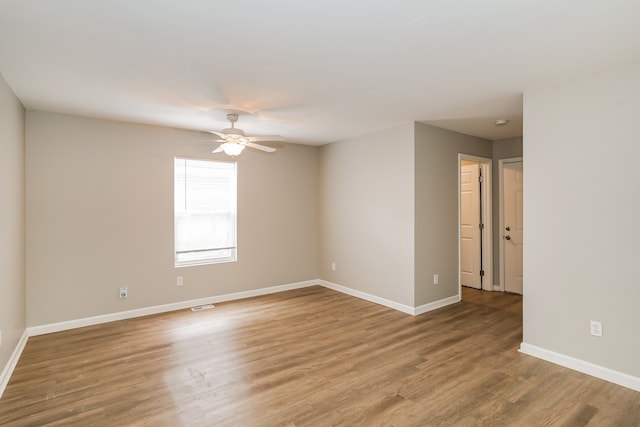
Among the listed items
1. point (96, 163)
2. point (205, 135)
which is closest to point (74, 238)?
point (96, 163)

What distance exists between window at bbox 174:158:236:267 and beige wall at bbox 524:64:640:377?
3.80 meters

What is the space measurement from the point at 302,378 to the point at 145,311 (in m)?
2.62

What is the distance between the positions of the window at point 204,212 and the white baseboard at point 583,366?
12.6 feet

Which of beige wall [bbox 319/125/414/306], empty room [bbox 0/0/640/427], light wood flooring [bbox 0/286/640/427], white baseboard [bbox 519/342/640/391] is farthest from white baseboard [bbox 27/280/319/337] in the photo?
white baseboard [bbox 519/342/640/391]

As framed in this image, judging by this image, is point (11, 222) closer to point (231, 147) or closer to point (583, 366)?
point (231, 147)

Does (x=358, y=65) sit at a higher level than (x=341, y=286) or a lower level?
higher

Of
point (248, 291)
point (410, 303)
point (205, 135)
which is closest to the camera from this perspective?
point (410, 303)

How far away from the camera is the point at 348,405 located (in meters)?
2.37

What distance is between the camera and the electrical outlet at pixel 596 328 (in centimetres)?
272

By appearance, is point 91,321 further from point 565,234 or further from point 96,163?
point 565,234

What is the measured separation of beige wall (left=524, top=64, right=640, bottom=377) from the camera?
2.57 meters

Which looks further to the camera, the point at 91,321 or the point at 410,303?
the point at 410,303

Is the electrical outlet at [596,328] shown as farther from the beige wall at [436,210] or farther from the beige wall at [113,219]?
→ the beige wall at [113,219]

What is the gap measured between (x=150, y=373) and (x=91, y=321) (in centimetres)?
171
